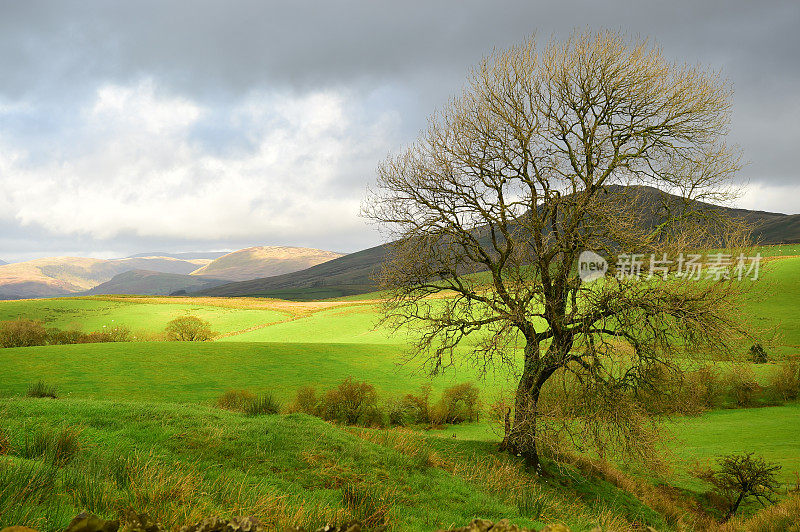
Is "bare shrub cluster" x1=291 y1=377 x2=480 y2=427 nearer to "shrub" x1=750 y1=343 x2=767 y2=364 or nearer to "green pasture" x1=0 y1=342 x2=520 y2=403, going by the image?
"green pasture" x1=0 y1=342 x2=520 y2=403

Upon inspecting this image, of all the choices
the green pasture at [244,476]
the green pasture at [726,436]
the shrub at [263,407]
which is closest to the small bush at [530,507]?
the green pasture at [244,476]

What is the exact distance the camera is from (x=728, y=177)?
645 inches

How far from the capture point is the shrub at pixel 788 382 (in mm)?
33062

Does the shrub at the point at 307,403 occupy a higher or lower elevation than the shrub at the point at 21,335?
lower

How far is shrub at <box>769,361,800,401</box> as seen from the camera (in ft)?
108

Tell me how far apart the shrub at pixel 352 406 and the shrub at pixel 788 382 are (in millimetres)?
35112

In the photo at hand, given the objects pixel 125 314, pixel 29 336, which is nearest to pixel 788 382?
pixel 29 336

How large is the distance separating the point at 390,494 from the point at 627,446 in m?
9.94

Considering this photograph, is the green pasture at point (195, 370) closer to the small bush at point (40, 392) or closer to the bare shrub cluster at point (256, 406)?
the small bush at point (40, 392)

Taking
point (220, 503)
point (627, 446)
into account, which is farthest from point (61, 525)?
point (627, 446)

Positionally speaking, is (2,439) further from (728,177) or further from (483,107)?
(728,177)

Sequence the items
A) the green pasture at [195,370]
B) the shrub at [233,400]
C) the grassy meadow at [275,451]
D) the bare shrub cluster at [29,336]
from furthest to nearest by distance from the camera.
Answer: the bare shrub cluster at [29,336], the green pasture at [195,370], the shrub at [233,400], the grassy meadow at [275,451]

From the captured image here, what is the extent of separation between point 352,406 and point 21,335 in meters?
42.1

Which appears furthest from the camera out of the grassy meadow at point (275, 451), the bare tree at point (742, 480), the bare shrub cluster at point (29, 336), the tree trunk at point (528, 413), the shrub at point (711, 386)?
the bare shrub cluster at point (29, 336)
